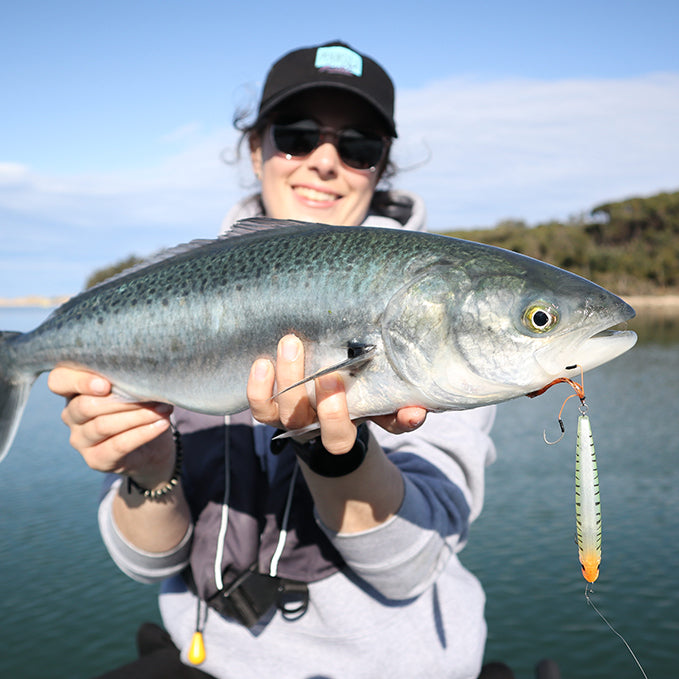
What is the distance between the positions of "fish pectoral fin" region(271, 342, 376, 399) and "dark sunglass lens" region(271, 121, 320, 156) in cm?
204

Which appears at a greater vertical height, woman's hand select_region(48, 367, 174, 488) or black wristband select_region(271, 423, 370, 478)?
woman's hand select_region(48, 367, 174, 488)

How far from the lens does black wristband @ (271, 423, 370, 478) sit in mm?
2602

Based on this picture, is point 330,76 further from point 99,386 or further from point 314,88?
point 99,386

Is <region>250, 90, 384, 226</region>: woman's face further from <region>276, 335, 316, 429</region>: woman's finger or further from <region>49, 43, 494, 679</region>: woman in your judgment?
<region>276, 335, 316, 429</region>: woman's finger

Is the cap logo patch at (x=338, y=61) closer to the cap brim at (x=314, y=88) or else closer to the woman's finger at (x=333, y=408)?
the cap brim at (x=314, y=88)

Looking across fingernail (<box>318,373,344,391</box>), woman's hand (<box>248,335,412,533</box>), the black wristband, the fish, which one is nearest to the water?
woman's hand (<box>248,335,412,533</box>)

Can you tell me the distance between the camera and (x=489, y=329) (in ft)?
7.12

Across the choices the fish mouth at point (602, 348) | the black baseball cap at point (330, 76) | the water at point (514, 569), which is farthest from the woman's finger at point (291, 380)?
the water at point (514, 569)

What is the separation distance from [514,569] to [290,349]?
9.40 metres

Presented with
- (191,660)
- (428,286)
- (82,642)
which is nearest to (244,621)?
(191,660)

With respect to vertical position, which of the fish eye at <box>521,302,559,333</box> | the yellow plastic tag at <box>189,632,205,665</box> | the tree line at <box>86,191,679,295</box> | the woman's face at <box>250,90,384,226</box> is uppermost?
the tree line at <box>86,191,679,295</box>

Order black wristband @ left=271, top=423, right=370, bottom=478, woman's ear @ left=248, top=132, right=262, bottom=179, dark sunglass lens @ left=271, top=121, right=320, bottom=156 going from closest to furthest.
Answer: black wristband @ left=271, top=423, right=370, bottom=478
dark sunglass lens @ left=271, top=121, right=320, bottom=156
woman's ear @ left=248, top=132, right=262, bottom=179

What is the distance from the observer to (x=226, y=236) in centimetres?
279

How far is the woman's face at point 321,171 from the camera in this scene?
12.6 feet
